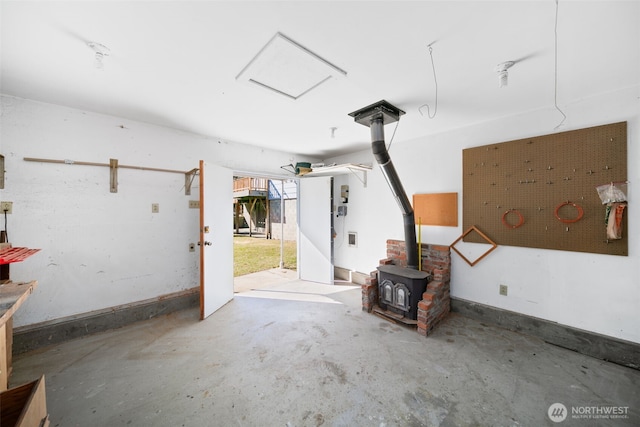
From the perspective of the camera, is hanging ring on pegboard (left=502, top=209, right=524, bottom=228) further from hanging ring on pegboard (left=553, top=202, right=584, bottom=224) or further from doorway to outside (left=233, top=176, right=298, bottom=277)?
doorway to outside (left=233, top=176, right=298, bottom=277)

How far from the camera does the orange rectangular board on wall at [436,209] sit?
3.10m

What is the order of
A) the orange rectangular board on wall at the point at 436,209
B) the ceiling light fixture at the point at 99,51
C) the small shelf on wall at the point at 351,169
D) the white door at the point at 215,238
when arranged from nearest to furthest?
the ceiling light fixture at the point at 99,51
the white door at the point at 215,238
the orange rectangular board on wall at the point at 436,209
the small shelf on wall at the point at 351,169

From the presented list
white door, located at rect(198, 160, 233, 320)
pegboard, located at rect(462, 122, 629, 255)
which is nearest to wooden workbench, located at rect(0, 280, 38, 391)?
white door, located at rect(198, 160, 233, 320)

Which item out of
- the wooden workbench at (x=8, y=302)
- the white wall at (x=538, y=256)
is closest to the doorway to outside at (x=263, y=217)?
the white wall at (x=538, y=256)

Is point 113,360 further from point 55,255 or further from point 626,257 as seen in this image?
point 626,257

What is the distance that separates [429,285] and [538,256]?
116 cm

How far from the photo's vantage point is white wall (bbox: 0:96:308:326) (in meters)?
2.26

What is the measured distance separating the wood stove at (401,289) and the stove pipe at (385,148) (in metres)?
0.29

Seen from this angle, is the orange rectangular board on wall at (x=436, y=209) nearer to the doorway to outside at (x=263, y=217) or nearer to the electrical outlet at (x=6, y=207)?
the doorway to outside at (x=263, y=217)

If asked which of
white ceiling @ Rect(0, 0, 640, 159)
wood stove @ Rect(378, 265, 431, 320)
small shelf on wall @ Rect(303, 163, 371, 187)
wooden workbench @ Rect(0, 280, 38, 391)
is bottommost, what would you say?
wood stove @ Rect(378, 265, 431, 320)

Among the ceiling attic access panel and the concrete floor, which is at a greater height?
the ceiling attic access panel

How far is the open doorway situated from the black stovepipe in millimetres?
2598

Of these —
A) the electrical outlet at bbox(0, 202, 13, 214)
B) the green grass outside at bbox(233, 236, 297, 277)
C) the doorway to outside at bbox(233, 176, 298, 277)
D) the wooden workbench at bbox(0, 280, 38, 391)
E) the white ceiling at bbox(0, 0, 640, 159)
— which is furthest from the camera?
the doorway to outside at bbox(233, 176, 298, 277)

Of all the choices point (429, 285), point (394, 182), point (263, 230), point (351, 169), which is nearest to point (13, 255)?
point (394, 182)
